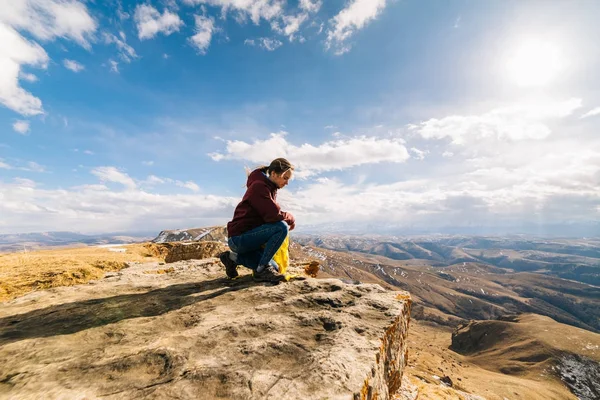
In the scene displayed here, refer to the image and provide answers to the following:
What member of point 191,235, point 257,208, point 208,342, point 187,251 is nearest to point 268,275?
point 257,208

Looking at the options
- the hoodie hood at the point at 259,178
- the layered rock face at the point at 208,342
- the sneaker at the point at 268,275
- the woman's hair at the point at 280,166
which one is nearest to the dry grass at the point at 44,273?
the layered rock face at the point at 208,342

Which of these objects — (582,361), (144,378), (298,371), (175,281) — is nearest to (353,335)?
(298,371)

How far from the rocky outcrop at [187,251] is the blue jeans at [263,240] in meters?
13.2

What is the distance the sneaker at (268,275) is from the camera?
8.57m

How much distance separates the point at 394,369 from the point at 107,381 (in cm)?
571

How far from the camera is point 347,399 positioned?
337 centimetres

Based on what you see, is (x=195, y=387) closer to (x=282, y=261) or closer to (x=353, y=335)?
(x=353, y=335)

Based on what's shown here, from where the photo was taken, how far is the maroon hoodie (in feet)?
26.0

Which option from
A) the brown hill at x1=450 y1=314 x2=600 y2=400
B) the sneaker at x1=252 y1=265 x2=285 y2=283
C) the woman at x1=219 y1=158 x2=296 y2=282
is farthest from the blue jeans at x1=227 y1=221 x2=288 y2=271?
the brown hill at x1=450 y1=314 x2=600 y2=400

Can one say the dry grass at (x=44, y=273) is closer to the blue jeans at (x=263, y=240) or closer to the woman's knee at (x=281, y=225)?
the blue jeans at (x=263, y=240)

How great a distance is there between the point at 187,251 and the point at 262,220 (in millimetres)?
15976

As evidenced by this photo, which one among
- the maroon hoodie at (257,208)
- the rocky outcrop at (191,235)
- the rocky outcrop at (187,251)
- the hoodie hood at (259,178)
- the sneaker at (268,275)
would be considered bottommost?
the rocky outcrop at (191,235)

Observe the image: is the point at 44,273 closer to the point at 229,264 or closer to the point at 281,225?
the point at 229,264

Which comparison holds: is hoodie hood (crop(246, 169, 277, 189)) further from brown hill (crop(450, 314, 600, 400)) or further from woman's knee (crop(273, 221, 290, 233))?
brown hill (crop(450, 314, 600, 400))
